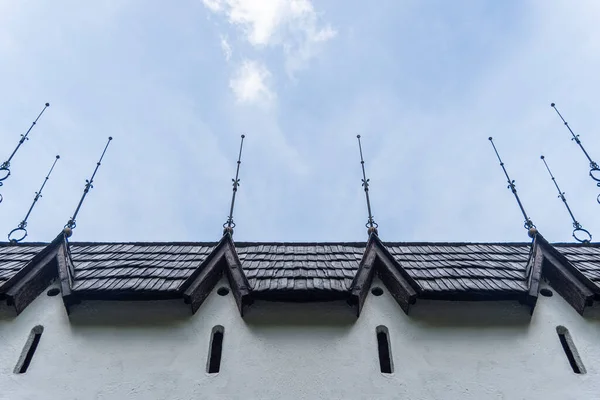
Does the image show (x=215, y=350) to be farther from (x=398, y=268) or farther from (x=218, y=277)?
(x=398, y=268)

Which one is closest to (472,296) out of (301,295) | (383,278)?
(383,278)

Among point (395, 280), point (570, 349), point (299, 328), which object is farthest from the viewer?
point (395, 280)

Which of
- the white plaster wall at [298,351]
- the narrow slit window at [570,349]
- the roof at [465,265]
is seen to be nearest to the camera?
the white plaster wall at [298,351]

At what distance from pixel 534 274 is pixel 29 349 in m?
7.24

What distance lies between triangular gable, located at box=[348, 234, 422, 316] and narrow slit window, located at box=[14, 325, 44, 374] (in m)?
4.41

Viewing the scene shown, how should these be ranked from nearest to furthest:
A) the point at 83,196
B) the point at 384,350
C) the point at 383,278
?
the point at 384,350 → the point at 383,278 → the point at 83,196

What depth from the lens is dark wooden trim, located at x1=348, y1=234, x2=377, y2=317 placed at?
609cm

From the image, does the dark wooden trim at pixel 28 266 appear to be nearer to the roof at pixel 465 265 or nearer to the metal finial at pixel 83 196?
the metal finial at pixel 83 196

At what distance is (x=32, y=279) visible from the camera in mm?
6375

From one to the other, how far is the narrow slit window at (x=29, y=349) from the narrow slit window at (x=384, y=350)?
4694 mm

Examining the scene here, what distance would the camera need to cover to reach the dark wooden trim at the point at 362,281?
6.09 metres

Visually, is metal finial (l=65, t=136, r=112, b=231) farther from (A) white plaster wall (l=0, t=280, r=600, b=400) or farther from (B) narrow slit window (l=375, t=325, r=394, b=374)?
(B) narrow slit window (l=375, t=325, r=394, b=374)

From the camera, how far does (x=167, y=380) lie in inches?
216

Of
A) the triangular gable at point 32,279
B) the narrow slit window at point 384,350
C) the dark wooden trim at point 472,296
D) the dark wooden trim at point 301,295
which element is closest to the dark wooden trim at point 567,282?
the dark wooden trim at point 472,296
